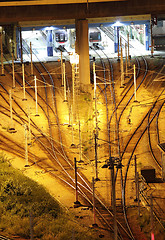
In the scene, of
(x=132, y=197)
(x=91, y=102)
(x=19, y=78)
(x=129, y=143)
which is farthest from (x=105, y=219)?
(x=19, y=78)

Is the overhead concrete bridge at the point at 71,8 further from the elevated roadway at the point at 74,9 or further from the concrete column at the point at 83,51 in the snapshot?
the concrete column at the point at 83,51

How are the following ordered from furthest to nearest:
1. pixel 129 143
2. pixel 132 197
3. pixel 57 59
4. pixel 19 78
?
pixel 57 59 → pixel 19 78 → pixel 129 143 → pixel 132 197

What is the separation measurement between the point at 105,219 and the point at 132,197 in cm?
311

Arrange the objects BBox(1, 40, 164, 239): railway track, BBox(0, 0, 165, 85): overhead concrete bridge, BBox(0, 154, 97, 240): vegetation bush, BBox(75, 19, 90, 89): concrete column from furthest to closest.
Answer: BBox(75, 19, 90, 89): concrete column, BBox(0, 0, 165, 85): overhead concrete bridge, BBox(1, 40, 164, 239): railway track, BBox(0, 154, 97, 240): vegetation bush

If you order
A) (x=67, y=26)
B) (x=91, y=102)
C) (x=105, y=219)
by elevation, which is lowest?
(x=105, y=219)

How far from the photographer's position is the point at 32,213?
2325 centimetres

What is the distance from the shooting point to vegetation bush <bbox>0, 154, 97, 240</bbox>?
22.4 meters

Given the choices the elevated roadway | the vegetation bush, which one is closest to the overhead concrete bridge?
the elevated roadway

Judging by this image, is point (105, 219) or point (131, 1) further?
point (131, 1)

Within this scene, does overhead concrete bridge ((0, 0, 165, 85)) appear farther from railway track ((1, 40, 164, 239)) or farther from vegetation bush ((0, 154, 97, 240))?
vegetation bush ((0, 154, 97, 240))

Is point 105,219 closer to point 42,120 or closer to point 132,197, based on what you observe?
point 132,197

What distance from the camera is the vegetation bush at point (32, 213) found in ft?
73.5

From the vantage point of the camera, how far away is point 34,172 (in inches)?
1291

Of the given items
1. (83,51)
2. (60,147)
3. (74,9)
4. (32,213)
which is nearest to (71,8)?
(74,9)
